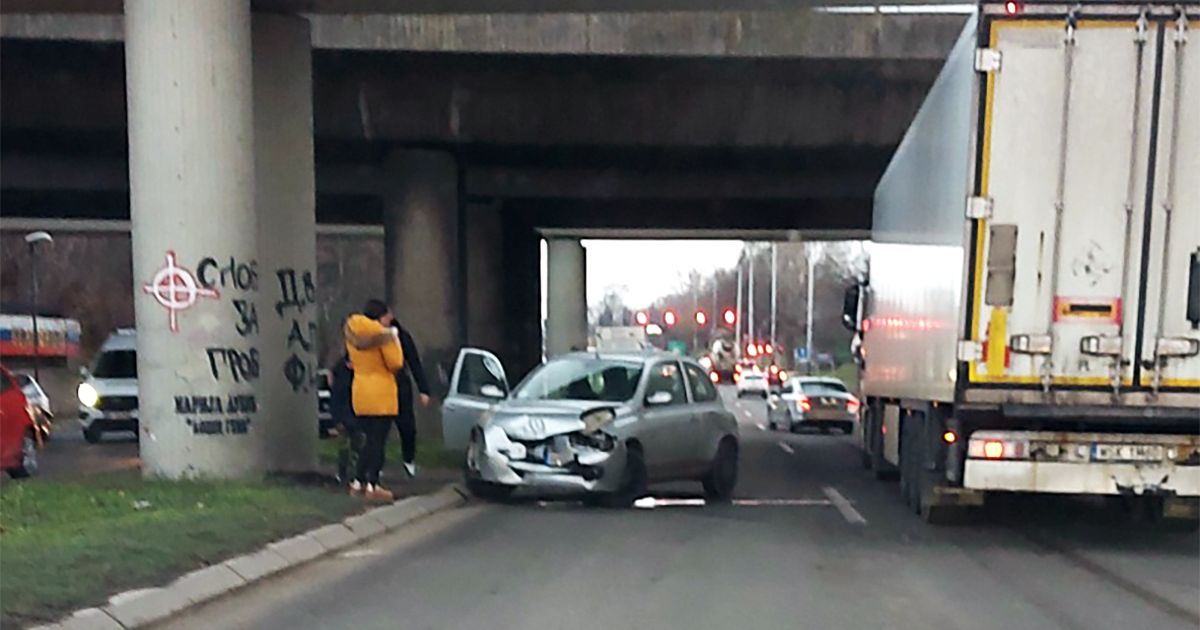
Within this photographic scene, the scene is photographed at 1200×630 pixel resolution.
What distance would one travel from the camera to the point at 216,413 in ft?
42.6

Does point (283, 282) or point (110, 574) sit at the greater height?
point (283, 282)

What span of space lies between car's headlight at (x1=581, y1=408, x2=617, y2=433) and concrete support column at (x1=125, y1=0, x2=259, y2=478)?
11.5 feet

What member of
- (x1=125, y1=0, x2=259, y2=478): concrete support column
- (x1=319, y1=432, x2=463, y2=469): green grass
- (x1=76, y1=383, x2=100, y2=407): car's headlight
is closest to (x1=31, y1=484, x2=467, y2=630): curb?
(x1=125, y1=0, x2=259, y2=478): concrete support column

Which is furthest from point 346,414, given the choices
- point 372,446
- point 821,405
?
point 821,405

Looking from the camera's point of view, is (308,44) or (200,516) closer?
(200,516)

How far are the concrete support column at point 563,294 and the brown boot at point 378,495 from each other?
36837mm

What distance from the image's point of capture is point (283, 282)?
15.2m

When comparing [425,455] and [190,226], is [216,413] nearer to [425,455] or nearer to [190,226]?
[190,226]

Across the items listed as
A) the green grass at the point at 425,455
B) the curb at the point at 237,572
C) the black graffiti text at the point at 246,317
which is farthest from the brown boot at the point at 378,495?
the green grass at the point at 425,455

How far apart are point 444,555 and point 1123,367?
17.7ft

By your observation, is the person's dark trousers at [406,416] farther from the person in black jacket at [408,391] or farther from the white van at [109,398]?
the white van at [109,398]

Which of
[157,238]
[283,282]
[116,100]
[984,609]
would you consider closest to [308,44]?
[283,282]

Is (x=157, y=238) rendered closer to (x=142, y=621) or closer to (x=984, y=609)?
(x=142, y=621)

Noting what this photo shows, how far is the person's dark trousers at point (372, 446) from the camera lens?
40.3 ft
